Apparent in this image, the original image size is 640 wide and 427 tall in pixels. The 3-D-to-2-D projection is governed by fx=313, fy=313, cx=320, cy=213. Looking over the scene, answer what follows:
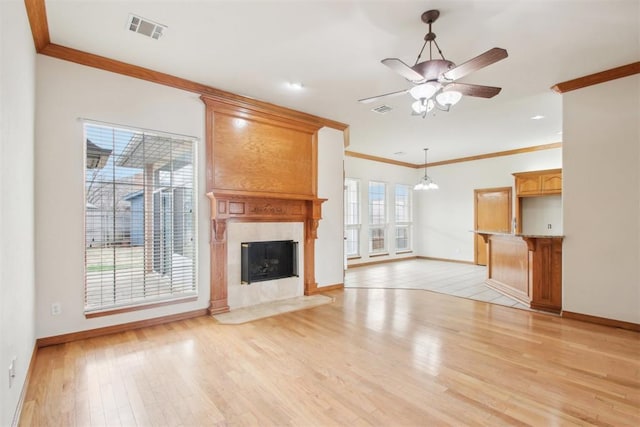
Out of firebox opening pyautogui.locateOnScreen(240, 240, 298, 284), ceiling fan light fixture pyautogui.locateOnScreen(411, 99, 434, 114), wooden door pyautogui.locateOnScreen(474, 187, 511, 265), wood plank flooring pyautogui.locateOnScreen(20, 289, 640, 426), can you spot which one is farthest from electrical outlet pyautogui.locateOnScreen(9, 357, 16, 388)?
wooden door pyautogui.locateOnScreen(474, 187, 511, 265)

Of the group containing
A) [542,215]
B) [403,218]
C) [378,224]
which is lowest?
[378,224]

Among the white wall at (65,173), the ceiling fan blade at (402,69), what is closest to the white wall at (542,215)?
the ceiling fan blade at (402,69)

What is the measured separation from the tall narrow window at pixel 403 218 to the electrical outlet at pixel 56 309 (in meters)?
8.12

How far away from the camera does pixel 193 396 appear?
2.29 m

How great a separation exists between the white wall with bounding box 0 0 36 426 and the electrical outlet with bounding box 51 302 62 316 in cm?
25

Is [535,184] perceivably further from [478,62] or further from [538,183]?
[478,62]

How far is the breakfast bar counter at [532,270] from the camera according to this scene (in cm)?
429

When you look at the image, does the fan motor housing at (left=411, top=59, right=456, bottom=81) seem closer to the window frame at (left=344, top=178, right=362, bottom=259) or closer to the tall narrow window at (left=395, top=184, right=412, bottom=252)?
the window frame at (left=344, top=178, right=362, bottom=259)

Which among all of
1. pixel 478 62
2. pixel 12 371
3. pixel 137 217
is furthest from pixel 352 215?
pixel 12 371

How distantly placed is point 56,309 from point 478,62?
453cm

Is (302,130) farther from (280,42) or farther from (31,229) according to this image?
(31,229)

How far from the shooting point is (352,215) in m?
8.41

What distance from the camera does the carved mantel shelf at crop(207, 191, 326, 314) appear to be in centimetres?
418

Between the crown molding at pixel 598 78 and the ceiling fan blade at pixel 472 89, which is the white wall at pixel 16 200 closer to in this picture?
the ceiling fan blade at pixel 472 89
